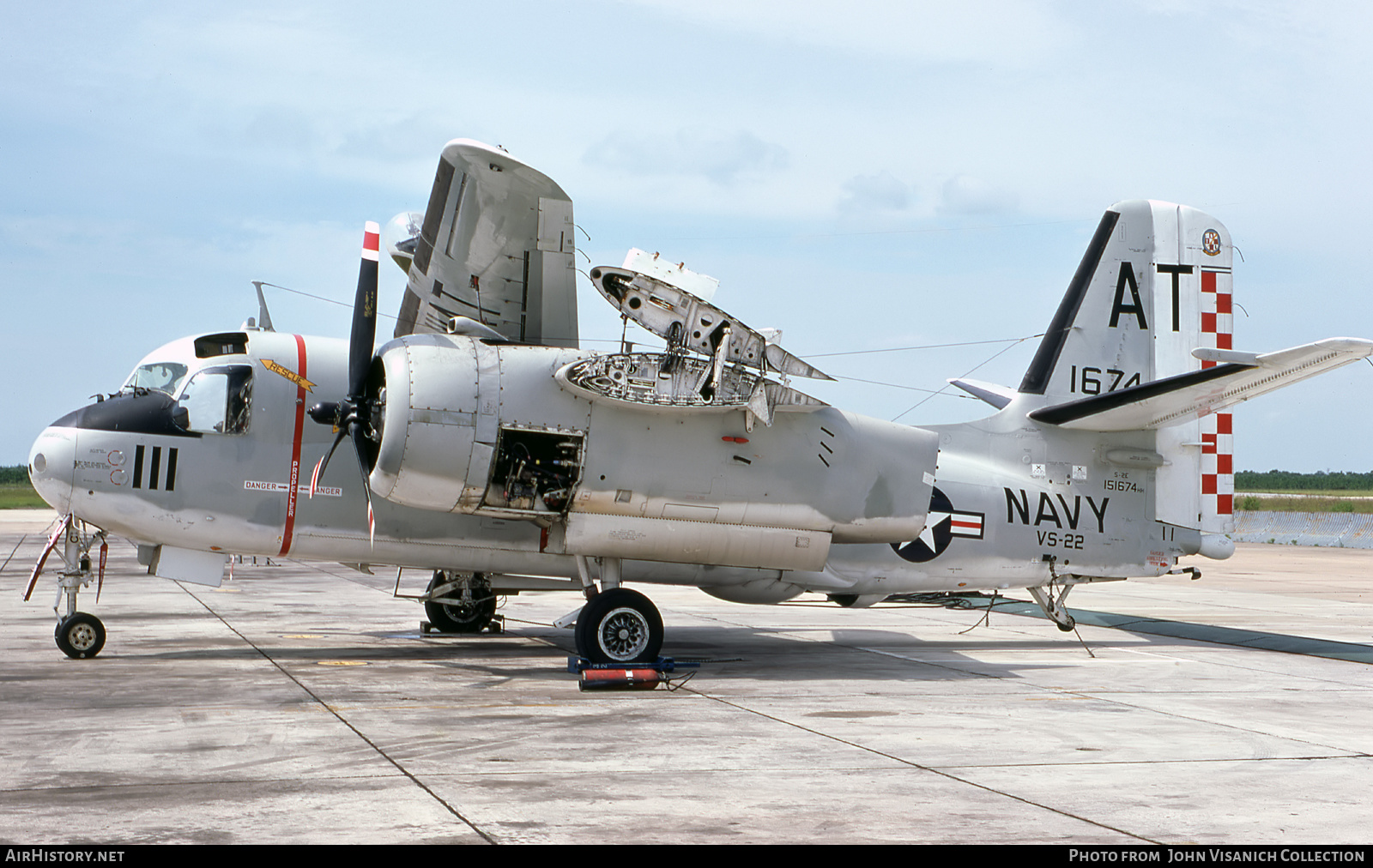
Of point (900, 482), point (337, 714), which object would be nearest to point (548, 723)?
point (337, 714)

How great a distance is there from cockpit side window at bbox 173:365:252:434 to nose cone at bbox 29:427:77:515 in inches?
46.5

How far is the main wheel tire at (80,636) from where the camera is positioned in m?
13.7

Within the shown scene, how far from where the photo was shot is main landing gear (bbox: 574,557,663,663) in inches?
513

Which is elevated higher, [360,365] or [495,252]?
[495,252]

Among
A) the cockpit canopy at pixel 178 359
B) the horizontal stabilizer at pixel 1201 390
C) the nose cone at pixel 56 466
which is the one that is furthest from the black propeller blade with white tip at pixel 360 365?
the horizontal stabilizer at pixel 1201 390

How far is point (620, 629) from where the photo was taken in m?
13.3

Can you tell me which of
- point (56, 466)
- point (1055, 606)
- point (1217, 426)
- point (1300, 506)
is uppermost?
point (1300, 506)

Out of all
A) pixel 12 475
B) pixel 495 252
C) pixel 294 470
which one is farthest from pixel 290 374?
pixel 12 475

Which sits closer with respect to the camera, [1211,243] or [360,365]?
[360,365]

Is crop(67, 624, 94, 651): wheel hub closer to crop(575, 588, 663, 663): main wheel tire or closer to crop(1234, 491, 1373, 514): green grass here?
crop(575, 588, 663, 663): main wheel tire

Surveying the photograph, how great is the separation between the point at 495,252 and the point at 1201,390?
351 inches

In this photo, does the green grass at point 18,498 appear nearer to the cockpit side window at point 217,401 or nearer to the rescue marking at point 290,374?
the cockpit side window at point 217,401

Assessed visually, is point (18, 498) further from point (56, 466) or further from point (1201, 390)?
point (1201, 390)
